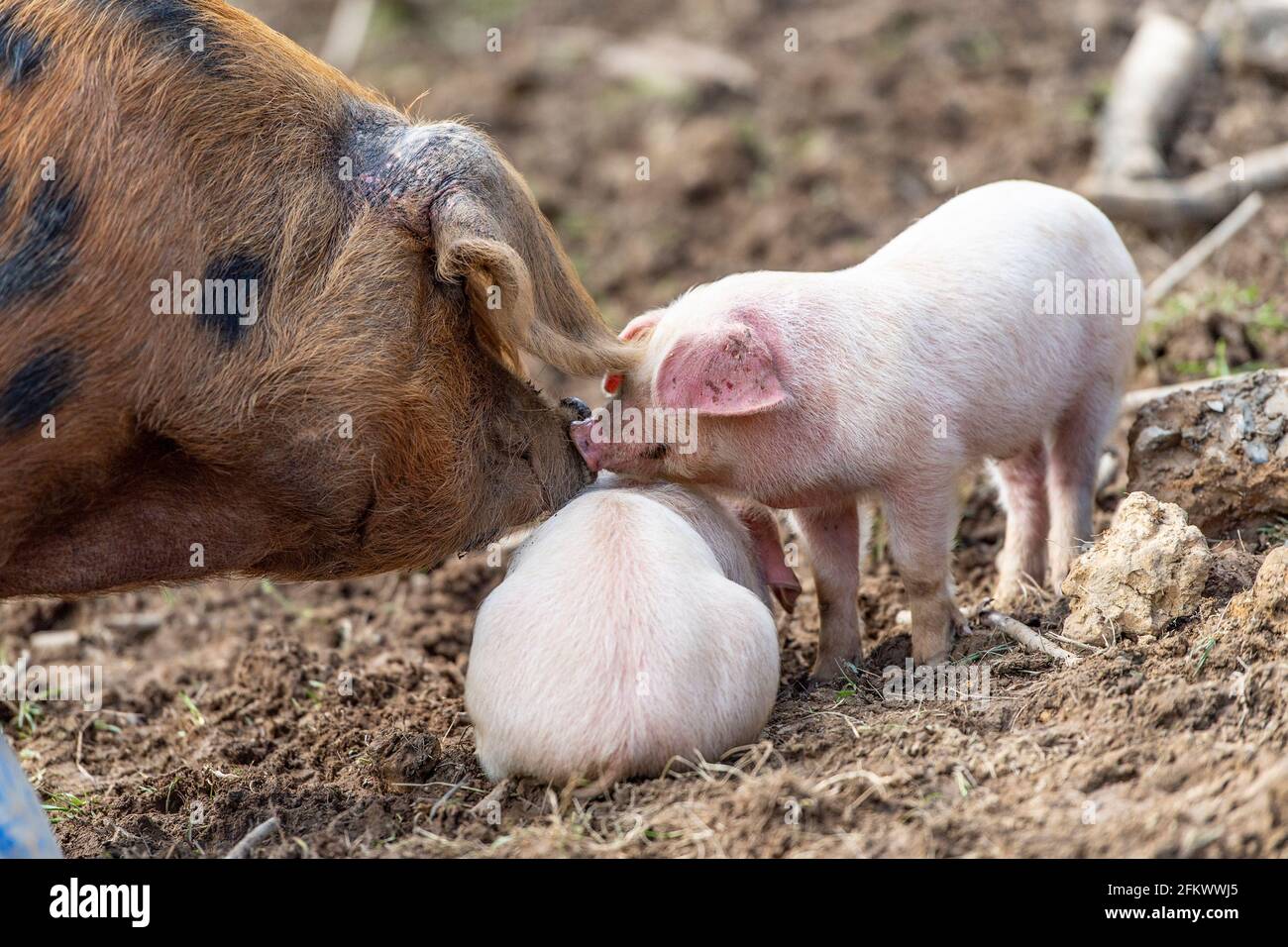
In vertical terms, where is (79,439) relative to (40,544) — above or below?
above

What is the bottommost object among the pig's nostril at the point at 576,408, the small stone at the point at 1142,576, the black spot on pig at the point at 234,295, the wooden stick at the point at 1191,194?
the small stone at the point at 1142,576

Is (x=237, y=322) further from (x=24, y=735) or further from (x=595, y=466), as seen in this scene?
(x=24, y=735)

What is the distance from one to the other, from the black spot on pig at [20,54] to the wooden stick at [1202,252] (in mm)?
4790

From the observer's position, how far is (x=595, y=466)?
483 centimetres

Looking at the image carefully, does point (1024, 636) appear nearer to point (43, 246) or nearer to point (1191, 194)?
point (43, 246)

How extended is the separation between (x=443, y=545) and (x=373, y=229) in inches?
37.6

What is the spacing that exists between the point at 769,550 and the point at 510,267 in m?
1.46

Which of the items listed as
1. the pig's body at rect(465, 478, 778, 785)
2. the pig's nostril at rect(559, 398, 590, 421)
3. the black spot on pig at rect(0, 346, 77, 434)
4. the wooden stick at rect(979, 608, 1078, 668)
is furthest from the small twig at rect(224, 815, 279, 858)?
the wooden stick at rect(979, 608, 1078, 668)

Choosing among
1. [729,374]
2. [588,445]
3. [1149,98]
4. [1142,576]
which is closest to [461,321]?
[588,445]

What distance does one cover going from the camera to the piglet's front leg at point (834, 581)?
4953 millimetres

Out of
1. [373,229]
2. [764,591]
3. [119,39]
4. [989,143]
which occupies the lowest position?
[764,591]

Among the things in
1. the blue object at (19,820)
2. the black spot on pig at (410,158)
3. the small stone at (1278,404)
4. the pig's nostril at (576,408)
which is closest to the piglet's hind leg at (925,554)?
the pig's nostril at (576,408)

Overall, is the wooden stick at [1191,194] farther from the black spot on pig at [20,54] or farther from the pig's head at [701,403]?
the black spot on pig at [20,54]

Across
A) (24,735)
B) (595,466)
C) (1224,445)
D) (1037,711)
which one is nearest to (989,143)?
(1224,445)
